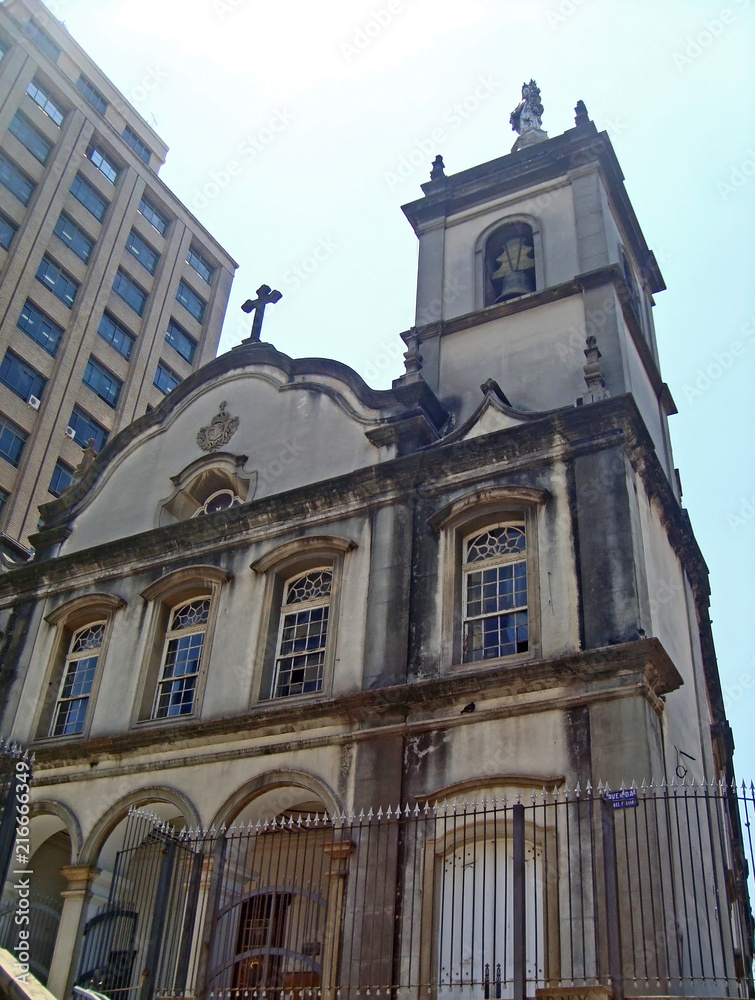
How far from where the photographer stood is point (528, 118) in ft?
81.1

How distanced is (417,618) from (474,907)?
4.67 meters

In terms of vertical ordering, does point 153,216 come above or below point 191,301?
above

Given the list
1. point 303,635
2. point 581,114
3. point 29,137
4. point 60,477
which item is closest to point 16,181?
point 29,137

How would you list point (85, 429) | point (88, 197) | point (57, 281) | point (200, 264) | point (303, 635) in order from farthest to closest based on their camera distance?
point (200, 264) → point (88, 197) → point (57, 281) → point (85, 429) → point (303, 635)

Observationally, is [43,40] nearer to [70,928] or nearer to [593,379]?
[593,379]

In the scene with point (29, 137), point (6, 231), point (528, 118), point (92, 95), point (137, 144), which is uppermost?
point (137, 144)

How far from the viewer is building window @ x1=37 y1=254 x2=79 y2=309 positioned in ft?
117

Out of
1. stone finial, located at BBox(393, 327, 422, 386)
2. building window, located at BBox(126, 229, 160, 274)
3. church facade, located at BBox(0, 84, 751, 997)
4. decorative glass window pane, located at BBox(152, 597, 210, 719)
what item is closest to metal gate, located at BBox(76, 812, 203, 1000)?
church facade, located at BBox(0, 84, 751, 997)

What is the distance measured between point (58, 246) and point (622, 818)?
30192 mm

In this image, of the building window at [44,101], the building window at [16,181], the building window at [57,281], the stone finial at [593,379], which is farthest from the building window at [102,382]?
the stone finial at [593,379]

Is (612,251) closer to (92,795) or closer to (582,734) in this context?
(582,734)

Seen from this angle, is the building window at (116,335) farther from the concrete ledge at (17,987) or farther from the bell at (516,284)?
the concrete ledge at (17,987)

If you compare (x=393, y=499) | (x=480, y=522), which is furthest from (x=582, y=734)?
(x=393, y=499)

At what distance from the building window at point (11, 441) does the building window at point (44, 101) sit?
12194 mm
